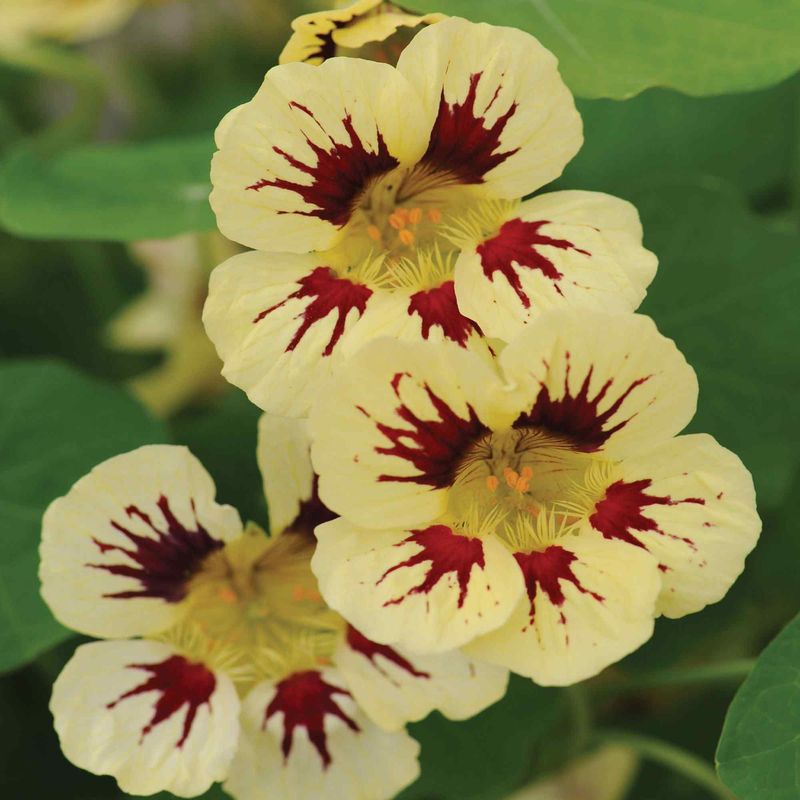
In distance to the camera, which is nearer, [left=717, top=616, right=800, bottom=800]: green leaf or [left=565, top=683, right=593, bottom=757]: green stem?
[left=717, top=616, right=800, bottom=800]: green leaf

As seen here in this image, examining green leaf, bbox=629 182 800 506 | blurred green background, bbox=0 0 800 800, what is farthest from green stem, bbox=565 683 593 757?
green leaf, bbox=629 182 800 506

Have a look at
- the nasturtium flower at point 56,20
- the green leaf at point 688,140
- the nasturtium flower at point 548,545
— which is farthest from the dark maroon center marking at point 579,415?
the nasturtium flower at point 56,20

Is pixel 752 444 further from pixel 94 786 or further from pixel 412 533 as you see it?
pixel 94 786

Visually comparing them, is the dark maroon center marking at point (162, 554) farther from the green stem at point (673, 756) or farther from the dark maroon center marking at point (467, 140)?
the green stem at point (673, 756)

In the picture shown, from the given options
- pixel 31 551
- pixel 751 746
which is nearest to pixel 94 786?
pixel 31 551

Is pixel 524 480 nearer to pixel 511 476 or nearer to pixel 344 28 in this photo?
pixel 511 476

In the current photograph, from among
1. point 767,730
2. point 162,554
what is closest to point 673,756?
point 767,730

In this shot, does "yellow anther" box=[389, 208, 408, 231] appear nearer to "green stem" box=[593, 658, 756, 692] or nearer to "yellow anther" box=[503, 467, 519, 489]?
"yellow anther" box=[503, 467, 519, 489]
